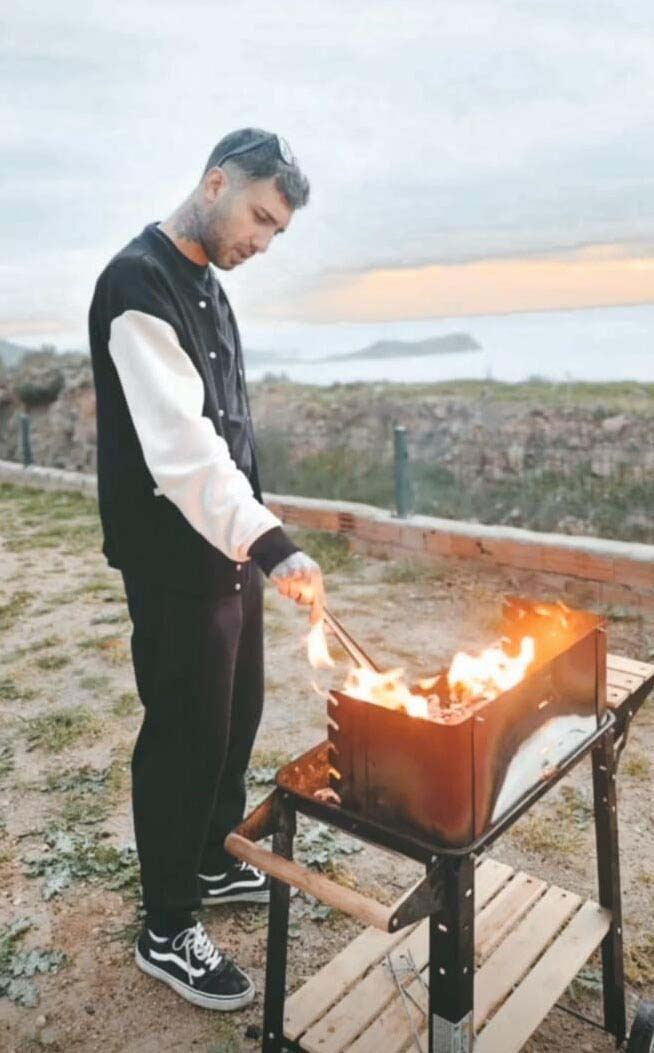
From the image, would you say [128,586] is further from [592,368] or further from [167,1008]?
[592,368]

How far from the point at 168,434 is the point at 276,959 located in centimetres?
131

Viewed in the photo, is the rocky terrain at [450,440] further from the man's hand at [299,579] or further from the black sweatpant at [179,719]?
the man's hand at [299,579]

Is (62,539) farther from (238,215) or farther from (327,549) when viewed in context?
(238,215)

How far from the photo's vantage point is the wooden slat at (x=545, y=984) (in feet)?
7.33

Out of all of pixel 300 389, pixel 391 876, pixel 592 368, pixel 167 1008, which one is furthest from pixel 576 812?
pixel 592 368

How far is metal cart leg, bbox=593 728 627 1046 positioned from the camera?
2371 mm

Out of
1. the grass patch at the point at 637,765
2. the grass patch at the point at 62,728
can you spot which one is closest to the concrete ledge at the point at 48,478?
the grass patch at the point at 62,728

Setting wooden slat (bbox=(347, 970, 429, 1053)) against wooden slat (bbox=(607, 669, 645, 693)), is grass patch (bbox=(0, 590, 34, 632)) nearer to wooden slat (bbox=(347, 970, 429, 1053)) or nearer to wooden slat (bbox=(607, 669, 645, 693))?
wooden slat (bbox=(347, 970, 429, 1053))

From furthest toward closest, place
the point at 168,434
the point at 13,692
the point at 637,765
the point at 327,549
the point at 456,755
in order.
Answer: the point at 327,549 → the point at 13,692 → the point at 637,765 → the point at 168,434 → the point at 456,755

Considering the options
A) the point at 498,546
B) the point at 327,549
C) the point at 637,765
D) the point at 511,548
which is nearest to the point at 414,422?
the point at 327,549

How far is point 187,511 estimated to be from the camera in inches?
83.4

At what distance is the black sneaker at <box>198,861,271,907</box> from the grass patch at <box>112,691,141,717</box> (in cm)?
168

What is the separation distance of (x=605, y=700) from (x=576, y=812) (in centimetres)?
153

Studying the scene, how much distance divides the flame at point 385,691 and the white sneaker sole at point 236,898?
1368 mm
